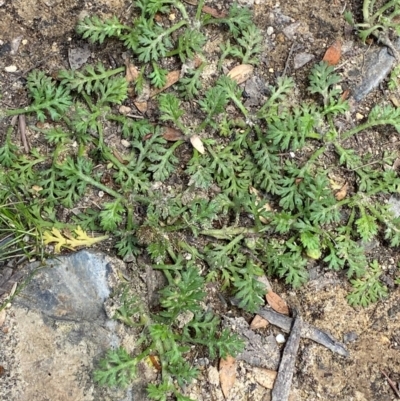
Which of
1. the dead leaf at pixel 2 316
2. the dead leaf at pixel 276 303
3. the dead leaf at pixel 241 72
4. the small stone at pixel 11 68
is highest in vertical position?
the dead leaf at pixel 241 72

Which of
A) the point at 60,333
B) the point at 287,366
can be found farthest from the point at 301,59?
the point at 60,333

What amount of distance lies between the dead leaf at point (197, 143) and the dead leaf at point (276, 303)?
1049 millimetres

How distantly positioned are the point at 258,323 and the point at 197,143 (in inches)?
49.5

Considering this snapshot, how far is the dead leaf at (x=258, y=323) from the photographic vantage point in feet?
14.1

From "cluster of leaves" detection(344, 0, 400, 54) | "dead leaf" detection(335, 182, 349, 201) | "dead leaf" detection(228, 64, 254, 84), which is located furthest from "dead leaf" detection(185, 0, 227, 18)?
"dead leaf" detection(335, 182, 349, 201)

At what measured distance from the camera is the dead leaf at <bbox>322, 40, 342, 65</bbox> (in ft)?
15.0

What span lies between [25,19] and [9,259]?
162 centimetres

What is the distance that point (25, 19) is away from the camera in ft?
14.5

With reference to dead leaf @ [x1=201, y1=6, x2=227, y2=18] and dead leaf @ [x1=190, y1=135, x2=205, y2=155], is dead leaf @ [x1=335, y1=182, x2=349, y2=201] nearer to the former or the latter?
dead leaf @ [x1=190, y1=135, x2=205, y2=155]

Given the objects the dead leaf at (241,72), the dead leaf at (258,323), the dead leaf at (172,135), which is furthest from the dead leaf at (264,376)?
the dead leaf at (241,72)

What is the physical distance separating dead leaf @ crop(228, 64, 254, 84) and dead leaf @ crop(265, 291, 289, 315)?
147 centimetres

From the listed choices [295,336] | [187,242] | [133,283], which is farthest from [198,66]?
[295,336]

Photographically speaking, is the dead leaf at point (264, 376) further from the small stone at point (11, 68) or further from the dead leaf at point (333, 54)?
the small stone at point (11, 68)

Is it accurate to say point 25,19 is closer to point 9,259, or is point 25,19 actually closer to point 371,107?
point 9,259
